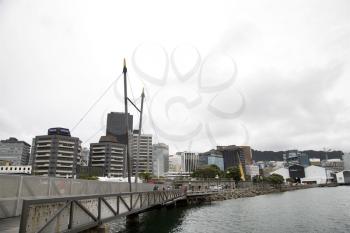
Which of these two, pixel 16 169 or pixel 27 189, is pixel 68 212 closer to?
pixel 27 189

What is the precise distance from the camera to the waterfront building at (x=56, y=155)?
181 meters

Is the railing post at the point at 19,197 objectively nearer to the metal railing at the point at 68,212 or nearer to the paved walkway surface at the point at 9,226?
the paved walkway surface at the point at 9,226

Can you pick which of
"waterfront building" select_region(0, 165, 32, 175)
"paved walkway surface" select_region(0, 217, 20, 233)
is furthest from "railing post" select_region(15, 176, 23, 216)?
"waterfront building" select_region(0, 165, 32, 175)

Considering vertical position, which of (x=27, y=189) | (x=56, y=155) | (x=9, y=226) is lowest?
(x=9, y=226)

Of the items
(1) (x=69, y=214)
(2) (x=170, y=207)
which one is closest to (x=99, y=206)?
(1) (x=69, y=214)

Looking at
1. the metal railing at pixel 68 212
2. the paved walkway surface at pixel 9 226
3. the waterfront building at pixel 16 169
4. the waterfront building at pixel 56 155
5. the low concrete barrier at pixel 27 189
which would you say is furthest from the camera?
the waterfront building at pixel 56 155

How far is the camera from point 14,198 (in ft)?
52.5

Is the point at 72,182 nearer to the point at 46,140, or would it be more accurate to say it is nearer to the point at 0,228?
the point at 0,228

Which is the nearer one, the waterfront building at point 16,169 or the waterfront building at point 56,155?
the waterfront building at point 16,169

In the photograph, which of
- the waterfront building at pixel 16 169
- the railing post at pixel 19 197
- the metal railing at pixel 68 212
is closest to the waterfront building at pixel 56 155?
the waterfront building at pixel 16 169

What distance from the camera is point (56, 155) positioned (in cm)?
18238

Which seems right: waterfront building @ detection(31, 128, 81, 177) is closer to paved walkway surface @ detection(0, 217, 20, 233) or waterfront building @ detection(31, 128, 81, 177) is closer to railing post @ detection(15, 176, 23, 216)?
railing post @ detection(15, 176, 23, 216)

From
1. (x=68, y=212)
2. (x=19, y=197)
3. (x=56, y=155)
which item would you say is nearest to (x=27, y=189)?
(x=19, y=197)

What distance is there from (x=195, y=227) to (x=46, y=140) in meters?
170
